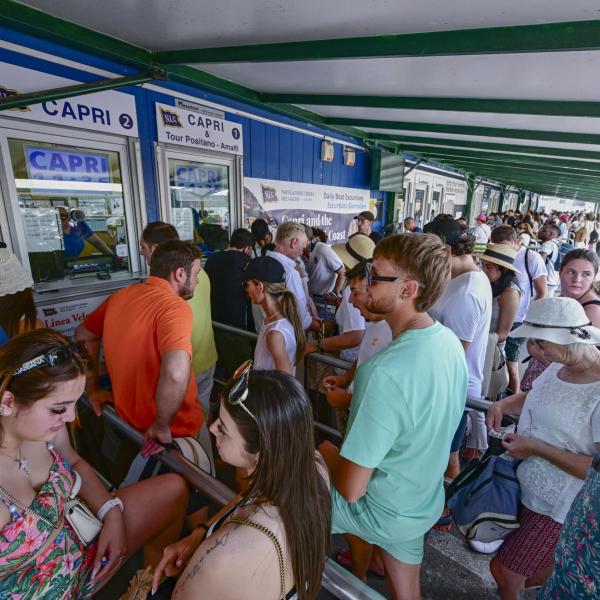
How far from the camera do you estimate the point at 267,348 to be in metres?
2.29

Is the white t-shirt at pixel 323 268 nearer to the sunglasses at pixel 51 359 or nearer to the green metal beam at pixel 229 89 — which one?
the green metal beam at pixel 229 89

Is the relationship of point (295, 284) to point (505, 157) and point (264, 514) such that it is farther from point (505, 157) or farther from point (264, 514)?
point (505, 157)

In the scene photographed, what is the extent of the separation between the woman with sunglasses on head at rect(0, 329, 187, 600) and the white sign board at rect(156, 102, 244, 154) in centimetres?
322

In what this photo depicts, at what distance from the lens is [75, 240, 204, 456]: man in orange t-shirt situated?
1708 mm

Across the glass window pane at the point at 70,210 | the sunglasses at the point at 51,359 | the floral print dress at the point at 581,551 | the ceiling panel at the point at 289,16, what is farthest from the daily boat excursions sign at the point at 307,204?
the floral print dress at the point at 581,551

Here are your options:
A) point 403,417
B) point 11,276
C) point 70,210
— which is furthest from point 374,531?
point 70,210

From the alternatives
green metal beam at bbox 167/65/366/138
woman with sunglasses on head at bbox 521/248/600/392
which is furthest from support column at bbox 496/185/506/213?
woman with sunglasses on head at bbox 521/248/600/392

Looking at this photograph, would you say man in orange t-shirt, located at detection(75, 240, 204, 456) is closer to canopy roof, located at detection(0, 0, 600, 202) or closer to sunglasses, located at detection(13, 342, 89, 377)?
sunglasses, located at detection(13, 342, 89, 377)

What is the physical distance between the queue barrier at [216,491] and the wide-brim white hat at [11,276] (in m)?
0.78

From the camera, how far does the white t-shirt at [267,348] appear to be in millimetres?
2260

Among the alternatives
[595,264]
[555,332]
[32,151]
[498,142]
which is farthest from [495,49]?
[498,142]

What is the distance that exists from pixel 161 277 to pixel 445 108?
12.4 ft

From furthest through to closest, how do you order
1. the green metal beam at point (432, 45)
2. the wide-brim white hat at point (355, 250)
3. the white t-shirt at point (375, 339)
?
the wide-brim white hat at point (355, 250) < the green metal beam at point (432, 45) < the white t-shirt at point (375, 339)

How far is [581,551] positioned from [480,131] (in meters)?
5.65
